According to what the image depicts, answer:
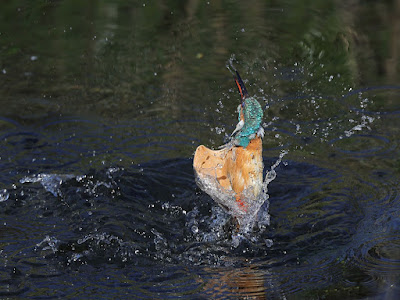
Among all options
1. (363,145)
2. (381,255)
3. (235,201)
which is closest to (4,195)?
(235,201)

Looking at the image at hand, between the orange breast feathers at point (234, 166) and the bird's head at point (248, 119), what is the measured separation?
0.05 metres

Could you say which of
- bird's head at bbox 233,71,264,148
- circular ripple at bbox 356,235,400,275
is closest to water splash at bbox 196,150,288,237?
bird's head at bbox 233,71,264,148

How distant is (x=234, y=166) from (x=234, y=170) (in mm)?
22

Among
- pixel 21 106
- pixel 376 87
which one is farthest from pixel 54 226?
pixel 376 87

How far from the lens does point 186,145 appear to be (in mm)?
4754

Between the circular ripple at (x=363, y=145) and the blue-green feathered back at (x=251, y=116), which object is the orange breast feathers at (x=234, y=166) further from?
the circular ripple at (x=363, y=145)

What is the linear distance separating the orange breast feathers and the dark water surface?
345 mm

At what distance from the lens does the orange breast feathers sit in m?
3.53

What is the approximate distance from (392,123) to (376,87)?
22.6 inches

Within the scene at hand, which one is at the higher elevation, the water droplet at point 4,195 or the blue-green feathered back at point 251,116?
the blue-green feathered back at point 251,116

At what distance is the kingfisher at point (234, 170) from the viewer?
3.52 meters

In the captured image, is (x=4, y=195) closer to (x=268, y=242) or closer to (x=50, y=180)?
(x=50, y=180)

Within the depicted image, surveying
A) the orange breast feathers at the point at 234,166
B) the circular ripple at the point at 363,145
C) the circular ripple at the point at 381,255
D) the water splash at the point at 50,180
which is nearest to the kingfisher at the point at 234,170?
the orange breast feathers at the point at 234,166

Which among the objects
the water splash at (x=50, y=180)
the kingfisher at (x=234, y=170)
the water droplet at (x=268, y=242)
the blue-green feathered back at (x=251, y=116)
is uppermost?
the blue-green feathered back at (x=251, y=116)
